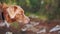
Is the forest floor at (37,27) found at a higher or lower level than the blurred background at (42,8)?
lower

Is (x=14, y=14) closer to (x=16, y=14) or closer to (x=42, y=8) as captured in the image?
(x=16, y=14)

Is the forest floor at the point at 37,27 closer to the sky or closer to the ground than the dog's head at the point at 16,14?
closer to the ground

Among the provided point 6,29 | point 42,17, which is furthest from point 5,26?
point 42,17

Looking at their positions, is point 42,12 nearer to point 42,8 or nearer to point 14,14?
point 42,8

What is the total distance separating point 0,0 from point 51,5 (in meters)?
0.50

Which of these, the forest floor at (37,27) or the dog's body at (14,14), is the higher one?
the dog's body at (14,14)

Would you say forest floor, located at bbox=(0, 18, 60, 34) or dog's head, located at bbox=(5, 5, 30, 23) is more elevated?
dog's head, located at bbox=(5, 5, 30, 23)

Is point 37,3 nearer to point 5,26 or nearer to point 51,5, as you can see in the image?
point 51,5

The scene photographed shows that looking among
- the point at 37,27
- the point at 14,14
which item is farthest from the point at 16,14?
the point at 37,27

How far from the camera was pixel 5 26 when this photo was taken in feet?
5.33

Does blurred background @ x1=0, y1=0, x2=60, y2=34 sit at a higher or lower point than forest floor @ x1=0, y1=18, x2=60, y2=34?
higher

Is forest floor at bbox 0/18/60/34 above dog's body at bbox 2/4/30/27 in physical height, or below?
below

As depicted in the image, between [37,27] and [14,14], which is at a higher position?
[14,14]

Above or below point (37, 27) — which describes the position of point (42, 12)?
above
